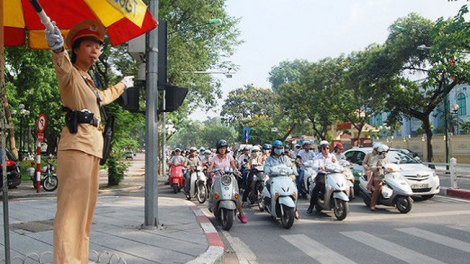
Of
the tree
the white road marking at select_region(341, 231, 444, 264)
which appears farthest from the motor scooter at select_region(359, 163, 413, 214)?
the tree

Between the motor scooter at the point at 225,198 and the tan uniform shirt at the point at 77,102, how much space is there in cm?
451

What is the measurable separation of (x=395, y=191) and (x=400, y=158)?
290 centimetres

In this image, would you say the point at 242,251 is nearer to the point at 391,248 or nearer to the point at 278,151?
the point at 391,248

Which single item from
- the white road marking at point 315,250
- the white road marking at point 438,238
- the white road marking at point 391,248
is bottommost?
the white road marking at point 315,250

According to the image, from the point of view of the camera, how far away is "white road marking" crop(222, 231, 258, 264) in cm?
544

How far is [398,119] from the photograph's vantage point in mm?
25734

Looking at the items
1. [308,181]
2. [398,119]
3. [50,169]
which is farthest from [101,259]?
[398,119]

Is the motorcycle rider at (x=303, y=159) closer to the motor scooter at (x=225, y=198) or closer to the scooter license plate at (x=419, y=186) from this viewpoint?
the scooter license plate at (x=419, y=186)

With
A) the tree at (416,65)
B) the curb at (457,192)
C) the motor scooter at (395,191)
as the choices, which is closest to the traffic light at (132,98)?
the motor scooter at (395,191)

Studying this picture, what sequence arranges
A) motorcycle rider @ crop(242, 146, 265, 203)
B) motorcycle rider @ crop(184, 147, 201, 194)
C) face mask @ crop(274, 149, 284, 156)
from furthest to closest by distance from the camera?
1. motorcycle rider @ crop(184, 147, 201, 194)
2. motorcycle rider @ crop(242, 146, 265, 203)
3. face mask @ crop(274, 149, 284, 156)

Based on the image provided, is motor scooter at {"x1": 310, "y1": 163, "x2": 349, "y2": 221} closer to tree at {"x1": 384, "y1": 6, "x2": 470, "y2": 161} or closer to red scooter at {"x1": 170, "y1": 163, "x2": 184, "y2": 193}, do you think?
red scooter at {"x1": 170, "y1": 163, "x2": 184, "y2": 193}

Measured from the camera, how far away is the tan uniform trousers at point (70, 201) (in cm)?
305

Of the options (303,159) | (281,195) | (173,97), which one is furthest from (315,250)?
(303,159)

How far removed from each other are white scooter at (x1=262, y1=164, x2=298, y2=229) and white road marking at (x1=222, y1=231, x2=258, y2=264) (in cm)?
116
